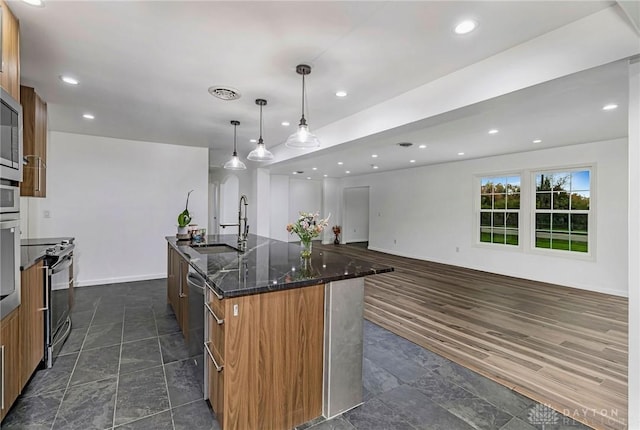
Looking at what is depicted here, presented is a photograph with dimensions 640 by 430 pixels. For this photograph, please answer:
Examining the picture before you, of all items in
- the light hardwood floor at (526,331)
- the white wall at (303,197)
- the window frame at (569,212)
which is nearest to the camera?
the light hardwood floor at (526,331)

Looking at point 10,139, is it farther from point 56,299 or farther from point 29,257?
point 56,299

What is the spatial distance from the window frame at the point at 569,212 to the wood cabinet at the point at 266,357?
224 inches

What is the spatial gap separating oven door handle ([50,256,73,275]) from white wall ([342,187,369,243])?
8.74 m

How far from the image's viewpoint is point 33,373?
2.34 meters

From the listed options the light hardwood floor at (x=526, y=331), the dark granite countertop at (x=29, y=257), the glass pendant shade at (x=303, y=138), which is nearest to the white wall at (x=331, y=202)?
the light hardwood floor at (x=526, y=331)

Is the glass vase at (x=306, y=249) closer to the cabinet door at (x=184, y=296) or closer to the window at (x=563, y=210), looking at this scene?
the cabinet door at (x=184, y=296)

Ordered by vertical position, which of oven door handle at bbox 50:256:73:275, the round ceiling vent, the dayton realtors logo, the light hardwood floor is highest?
the round ceiling vent

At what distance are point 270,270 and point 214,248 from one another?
161 cm

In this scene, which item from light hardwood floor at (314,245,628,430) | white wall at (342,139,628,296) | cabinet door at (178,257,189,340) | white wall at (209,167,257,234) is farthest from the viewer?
white wall at (209,167,257,234)

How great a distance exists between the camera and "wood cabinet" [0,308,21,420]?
1.74 meters

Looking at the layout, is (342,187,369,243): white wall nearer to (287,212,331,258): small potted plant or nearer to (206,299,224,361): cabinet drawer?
(287,212,331,258): small potted plant

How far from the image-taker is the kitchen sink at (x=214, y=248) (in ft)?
10.8

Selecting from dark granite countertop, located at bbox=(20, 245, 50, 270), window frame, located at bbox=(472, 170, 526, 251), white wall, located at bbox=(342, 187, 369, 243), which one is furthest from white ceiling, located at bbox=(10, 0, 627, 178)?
white wall, located at bbox=(342, 187, 369, 243)

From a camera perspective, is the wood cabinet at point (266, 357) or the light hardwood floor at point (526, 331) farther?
the light hardwood floor at point (526, 331)
